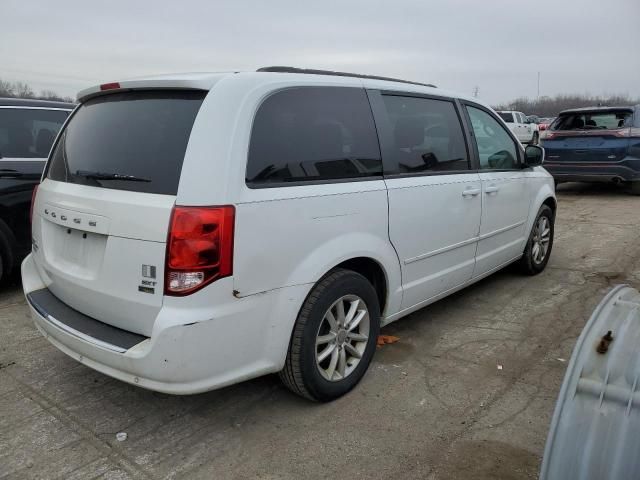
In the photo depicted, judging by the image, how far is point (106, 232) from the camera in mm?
2514

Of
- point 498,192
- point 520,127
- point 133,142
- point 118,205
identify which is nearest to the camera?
point 118,205

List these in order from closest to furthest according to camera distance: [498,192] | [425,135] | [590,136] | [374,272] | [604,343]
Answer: [604,343]
[374,272]
[425,135]
[498,192]
[590,136]

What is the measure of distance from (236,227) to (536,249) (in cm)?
392

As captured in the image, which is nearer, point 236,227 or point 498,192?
point 236,227

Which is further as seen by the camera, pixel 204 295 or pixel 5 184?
pixel 5 184

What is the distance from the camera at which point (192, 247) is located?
2.31 meters

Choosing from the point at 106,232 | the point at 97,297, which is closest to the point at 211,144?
the point at 106,232

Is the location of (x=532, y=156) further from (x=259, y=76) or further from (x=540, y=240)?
(x=259, y=76)

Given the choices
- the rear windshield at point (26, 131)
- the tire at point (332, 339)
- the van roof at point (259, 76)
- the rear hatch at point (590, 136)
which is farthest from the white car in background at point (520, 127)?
the tire at point (332, 339)

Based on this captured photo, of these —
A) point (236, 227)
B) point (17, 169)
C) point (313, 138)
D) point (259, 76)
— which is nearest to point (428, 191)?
point (313, 138)

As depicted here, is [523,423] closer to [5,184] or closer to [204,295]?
[204,295]

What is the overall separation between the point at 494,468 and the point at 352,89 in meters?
2.19

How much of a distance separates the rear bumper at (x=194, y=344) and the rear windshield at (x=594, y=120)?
945 centimetres

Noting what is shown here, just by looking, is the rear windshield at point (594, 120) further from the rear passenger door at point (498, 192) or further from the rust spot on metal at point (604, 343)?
the rust spot on metal at point (604, 343)
